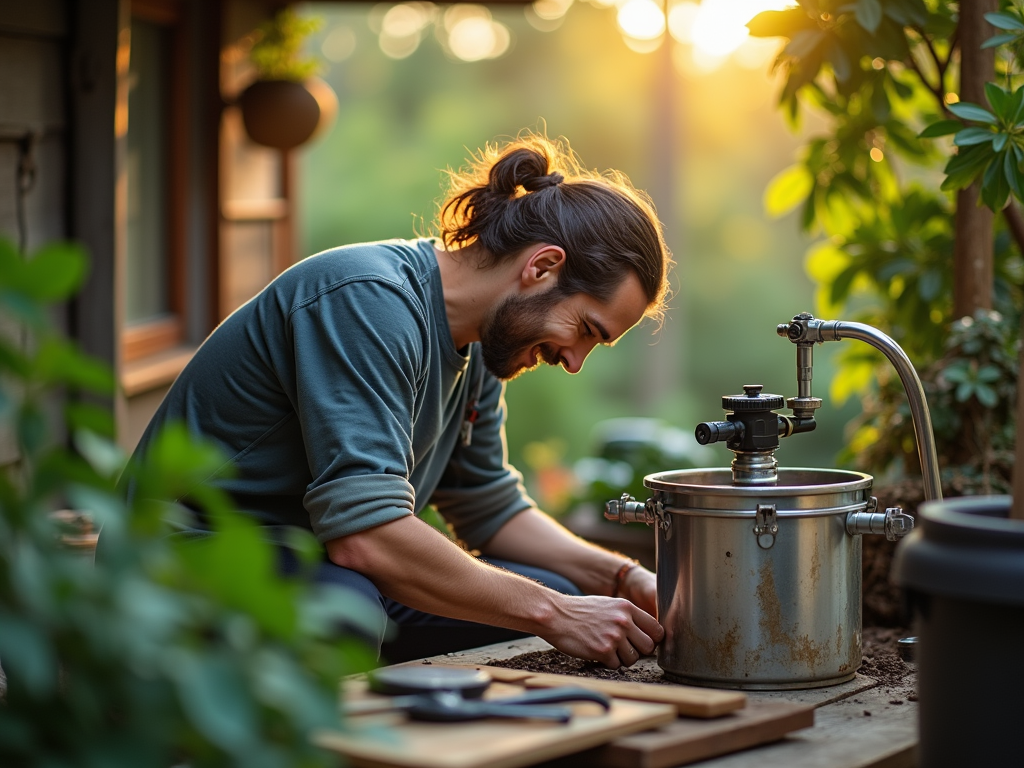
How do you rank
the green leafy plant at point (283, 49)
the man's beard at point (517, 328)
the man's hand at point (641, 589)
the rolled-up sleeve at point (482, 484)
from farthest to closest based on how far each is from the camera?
the green leafy plant at point (283, 49) < the rolled-up sleeve at point (482, 484) < the man's hand at point (641, 589) < the man's beard at point (517, 328)

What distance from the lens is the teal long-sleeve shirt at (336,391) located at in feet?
6.67

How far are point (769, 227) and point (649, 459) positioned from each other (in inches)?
575

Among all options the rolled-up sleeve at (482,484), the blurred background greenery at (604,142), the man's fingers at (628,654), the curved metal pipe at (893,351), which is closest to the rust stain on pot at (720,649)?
the man's fingers at (628,654)

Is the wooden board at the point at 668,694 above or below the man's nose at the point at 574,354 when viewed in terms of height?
below

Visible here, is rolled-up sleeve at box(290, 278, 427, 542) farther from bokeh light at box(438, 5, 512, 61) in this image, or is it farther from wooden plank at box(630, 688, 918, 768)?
bokeh light at box(438, 5, 512, 61)

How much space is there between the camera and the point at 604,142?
18984 mm

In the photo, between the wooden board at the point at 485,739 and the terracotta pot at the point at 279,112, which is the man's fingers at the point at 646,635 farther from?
the terracotta pot at the point at 279,112

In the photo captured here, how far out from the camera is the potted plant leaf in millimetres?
4824

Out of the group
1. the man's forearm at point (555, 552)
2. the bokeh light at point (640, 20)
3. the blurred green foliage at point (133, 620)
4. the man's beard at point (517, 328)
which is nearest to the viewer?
the blurred green foliage at point (133, 620)

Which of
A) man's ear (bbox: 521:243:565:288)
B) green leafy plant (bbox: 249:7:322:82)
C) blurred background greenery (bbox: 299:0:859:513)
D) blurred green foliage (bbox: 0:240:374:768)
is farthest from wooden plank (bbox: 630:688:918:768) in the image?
blurred background greenery (bbox: 299:0:859:513)

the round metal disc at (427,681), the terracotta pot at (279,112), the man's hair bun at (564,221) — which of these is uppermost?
the terracotta pot at (279,112)

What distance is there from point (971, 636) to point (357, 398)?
106cm

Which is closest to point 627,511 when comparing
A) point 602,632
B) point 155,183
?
point 602,632

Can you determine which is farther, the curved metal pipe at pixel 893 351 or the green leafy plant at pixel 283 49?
the green leafy plant at pixel 283 49
